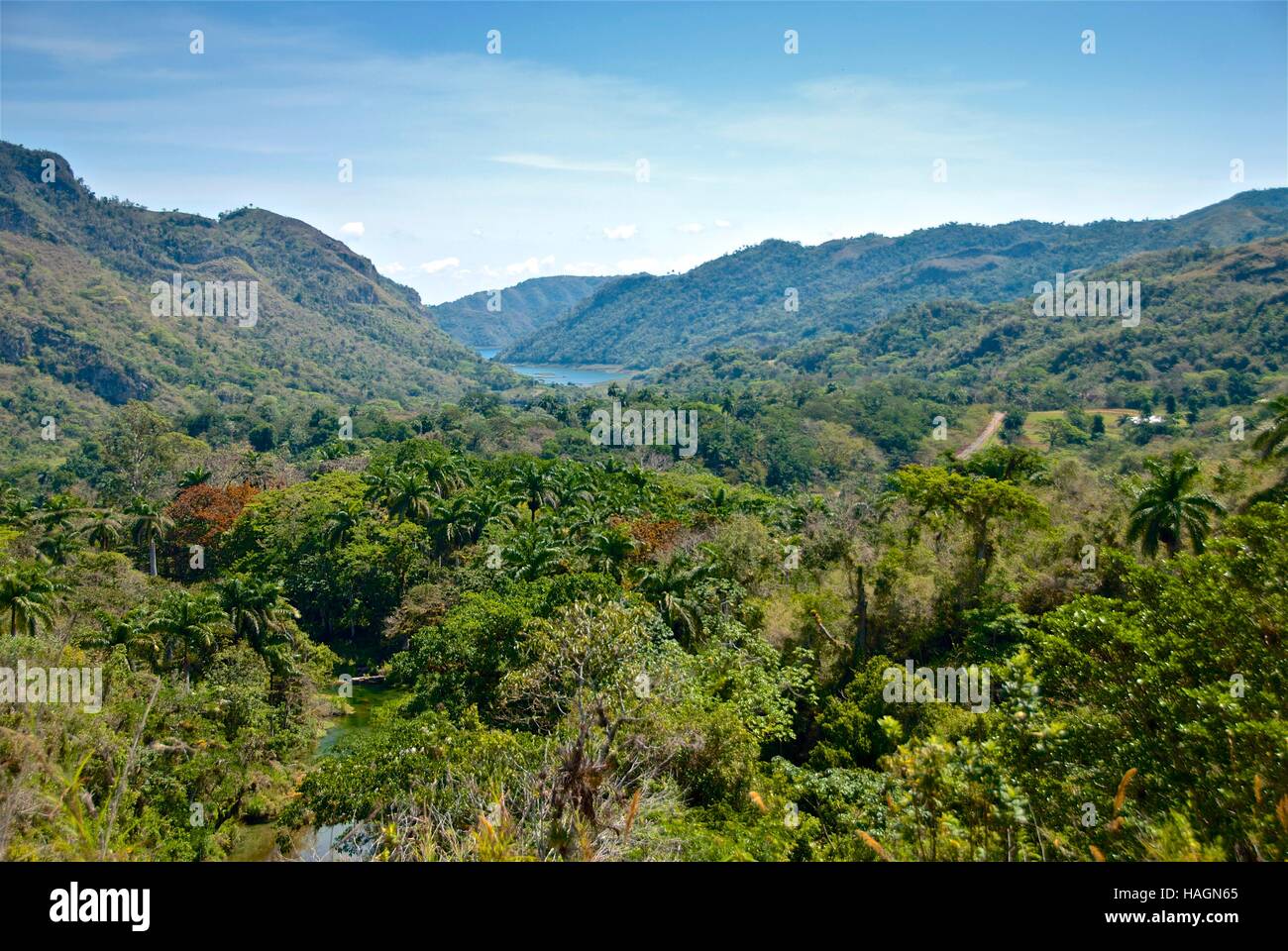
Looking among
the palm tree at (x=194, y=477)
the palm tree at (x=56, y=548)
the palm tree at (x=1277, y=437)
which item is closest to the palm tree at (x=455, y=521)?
the palm tree at (x=56, y=548)

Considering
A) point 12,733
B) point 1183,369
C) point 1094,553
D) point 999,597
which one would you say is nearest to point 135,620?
point 12,733

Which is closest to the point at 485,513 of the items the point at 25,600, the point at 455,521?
the point at 455,521

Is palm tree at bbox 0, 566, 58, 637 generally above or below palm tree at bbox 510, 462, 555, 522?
below

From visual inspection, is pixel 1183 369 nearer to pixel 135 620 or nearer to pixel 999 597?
pixel 999 597

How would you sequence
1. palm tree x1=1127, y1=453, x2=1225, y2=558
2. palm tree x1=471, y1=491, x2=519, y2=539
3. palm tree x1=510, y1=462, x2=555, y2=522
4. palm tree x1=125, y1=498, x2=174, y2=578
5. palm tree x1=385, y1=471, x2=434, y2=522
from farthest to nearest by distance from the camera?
1. palm tree x1=510, y1=462, x2=555, y2=522
2. palm tree x1=385, y1=471, x2=434, y2=522
3. palm tree x1=471, y1=491, x2=519, y2=539
4. palm tree x1=125, y1=498, x2=174, y2=578
5. palm tree x1=1127, y1=453, x2=1225, y2=558

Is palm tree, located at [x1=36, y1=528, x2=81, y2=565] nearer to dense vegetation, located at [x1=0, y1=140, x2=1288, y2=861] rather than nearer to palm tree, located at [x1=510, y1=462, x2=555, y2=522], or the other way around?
dense vegetation, located at [x1=0, y1=140, x2=1288, y2=861]

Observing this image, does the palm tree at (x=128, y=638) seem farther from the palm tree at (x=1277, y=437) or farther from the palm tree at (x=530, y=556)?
the palm tree at (x=1277, y=437)

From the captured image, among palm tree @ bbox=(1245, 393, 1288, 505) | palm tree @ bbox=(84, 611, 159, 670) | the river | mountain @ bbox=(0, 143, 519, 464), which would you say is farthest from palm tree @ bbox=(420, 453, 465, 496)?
mountain @ bbox=(0, 143, 519, 464)
